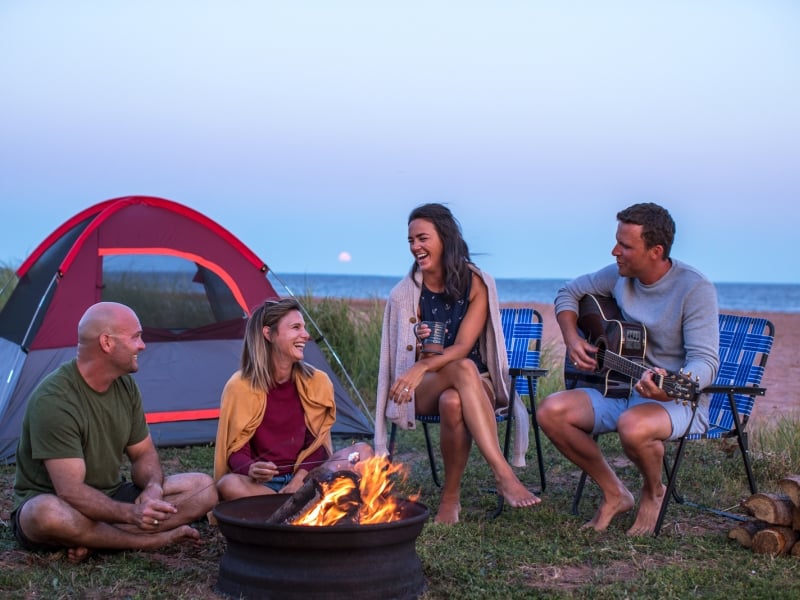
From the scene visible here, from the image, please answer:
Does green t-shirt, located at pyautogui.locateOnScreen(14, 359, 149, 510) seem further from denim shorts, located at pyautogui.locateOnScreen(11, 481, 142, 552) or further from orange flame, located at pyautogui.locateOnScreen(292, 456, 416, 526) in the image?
orange flame, located at pyautogui.locateOnScreen(292, 456, 416, 526)

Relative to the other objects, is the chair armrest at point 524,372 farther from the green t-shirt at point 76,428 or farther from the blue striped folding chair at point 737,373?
the green t-shirt at point 76,428

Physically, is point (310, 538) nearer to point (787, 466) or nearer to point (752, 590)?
point (752, 590)

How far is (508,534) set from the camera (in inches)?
161

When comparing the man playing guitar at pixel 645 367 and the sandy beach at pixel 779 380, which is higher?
the man playing guitar at pixel 645 367

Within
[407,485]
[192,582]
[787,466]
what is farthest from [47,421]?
[787,466]

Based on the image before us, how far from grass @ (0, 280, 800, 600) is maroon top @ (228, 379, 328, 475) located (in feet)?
1.23

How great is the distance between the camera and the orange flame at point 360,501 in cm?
327

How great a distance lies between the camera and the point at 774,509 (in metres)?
3.73

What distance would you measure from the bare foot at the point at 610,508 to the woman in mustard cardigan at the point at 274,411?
3.41 feet

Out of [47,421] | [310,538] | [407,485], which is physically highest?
[47,421]

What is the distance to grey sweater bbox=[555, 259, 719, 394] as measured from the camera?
403 centimetres

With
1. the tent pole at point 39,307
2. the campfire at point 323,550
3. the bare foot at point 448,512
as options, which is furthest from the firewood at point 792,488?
the tent pole at point 39,307

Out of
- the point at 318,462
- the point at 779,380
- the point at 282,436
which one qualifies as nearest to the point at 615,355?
the point at 318,462

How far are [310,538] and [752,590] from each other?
5.00 ft
